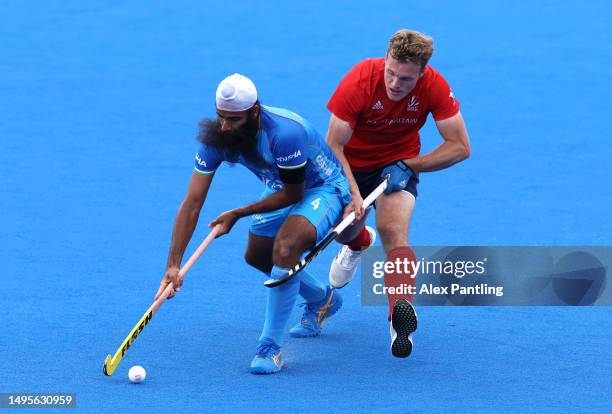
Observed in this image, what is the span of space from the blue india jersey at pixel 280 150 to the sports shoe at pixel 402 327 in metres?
0.89

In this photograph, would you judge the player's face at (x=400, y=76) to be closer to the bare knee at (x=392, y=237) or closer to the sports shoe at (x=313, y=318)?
the bare knee at (x=392, y=237)

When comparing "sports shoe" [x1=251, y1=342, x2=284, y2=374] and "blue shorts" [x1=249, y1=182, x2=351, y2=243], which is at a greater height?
"blue shorts" [x1=249, y1=182, x2=351, y2=243]

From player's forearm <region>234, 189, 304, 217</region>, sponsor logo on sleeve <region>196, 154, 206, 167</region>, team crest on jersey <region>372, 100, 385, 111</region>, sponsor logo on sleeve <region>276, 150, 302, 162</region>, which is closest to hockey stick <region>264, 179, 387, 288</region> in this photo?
player's forearm <region>234, 189, 304, 217</region>

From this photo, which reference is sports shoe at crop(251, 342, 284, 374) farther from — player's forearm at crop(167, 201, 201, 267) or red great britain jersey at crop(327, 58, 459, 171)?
red great britain jersey at crop(327, 58, 459, 171)

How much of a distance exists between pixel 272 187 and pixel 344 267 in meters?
1.07

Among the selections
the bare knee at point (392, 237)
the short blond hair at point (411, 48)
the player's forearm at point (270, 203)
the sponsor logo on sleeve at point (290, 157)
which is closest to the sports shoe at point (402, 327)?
the bare knee at point (392, 237)

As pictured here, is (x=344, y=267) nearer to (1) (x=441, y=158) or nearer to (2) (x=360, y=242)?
(2) (x=360, y=242)

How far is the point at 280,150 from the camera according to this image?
20.7 feet

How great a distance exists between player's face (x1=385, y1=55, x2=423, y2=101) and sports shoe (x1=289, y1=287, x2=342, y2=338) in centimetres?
137

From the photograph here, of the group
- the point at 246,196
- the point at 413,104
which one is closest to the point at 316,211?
the point at 413,104

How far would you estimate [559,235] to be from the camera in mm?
8805

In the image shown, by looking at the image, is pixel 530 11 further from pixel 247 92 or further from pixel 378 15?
pixel 247 92

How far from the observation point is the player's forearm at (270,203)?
6449 millimetres

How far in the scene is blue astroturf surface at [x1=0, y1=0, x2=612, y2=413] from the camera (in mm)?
6434
